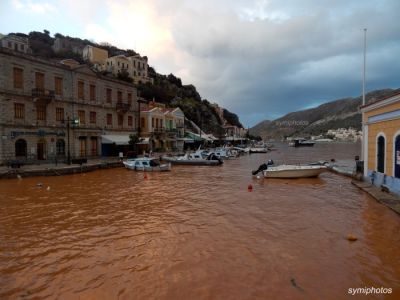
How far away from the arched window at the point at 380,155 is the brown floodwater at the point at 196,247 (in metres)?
1.86

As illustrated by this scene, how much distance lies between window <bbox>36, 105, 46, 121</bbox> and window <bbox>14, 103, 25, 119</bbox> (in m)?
1.49

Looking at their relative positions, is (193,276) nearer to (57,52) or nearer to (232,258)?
→ (232,258)

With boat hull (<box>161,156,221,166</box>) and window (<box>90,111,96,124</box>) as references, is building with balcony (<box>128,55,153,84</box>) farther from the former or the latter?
boat hull (<box>161,156,221,166</box>)

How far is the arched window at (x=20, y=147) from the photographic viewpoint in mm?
27688

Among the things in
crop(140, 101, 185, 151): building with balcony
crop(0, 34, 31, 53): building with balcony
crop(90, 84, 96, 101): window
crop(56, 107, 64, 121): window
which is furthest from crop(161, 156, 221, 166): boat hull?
crop(0, 34, 31, 53): building with balcony

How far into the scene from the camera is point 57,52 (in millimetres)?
90562

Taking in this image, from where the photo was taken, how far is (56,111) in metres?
31.5

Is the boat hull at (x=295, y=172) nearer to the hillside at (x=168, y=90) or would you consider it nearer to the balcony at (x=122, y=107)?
the balcony at (x=122, y=107)

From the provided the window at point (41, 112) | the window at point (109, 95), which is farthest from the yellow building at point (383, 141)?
the window at point (109, 95)

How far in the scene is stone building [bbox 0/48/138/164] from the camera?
26891mm

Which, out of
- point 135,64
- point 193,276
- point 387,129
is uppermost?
point 135,64

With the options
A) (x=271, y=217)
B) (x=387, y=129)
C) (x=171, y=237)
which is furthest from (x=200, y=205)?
(x=387, y=129)

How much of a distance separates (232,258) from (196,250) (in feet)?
3.86

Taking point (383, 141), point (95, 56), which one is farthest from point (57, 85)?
point (95, 56)
